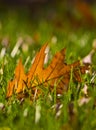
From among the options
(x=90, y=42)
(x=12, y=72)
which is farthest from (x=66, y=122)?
(x=90, y=42)

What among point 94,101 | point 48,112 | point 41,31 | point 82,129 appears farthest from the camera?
point 41,31

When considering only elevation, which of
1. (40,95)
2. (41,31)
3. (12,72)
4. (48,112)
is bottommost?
(48,112)

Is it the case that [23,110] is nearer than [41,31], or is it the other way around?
[23,110]

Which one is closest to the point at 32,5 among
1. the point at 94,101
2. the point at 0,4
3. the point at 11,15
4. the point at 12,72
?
the point at 0,4

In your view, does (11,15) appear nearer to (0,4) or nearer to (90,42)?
(0,4)

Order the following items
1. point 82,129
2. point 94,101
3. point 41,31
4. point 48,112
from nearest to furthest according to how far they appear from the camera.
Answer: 1. point 82,129
2. point 48,112
3. point 94,101
4. point 41,31

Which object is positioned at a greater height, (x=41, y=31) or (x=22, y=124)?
(x=41, y=31)

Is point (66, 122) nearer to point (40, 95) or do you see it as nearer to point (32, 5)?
point (40, 95)
